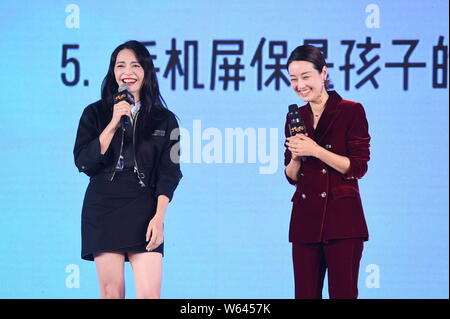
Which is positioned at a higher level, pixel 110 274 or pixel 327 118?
pixel 327 118

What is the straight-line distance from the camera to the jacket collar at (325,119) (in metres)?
3.03

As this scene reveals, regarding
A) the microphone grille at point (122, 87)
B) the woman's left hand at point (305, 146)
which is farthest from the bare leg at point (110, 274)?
the woman's left hand at point (305, 146)

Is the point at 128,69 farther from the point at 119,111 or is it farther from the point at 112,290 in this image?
the point at 112,290

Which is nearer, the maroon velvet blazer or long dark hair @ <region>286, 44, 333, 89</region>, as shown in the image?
the maroon velvet blazer

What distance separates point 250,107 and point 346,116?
109 centimetres

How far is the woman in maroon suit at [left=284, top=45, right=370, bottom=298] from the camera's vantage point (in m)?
2.93

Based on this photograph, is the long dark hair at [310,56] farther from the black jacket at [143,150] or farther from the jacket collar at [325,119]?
the black jacket at [143,150]

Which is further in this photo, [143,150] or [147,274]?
[143,150]

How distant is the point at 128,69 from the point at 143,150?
339mm

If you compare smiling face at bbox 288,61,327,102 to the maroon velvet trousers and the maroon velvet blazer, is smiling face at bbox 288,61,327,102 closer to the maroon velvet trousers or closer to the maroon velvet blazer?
the maroon velvet blazer

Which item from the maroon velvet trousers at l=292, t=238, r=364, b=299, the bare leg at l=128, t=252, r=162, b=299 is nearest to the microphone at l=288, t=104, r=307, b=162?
the maroon velvet trousers at l=292, t=238, r=364, b=299

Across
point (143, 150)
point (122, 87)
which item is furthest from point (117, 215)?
point (122, 87)

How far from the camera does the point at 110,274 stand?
115 inches

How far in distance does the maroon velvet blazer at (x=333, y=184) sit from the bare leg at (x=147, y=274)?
0.55m
